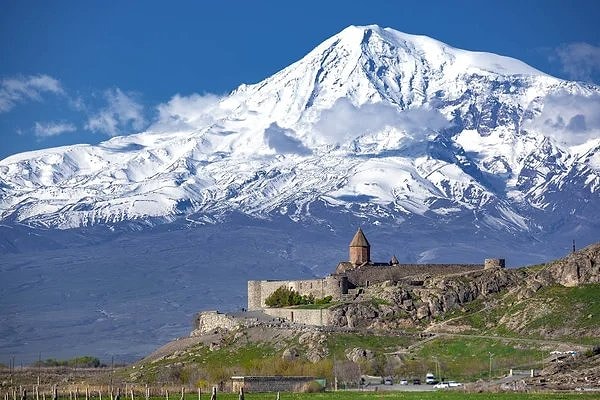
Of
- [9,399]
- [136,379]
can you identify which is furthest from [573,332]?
[9,399]

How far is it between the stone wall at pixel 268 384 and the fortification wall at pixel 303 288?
23.2 meters

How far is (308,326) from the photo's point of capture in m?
85.8

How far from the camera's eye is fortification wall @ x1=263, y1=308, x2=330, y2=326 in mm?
87938

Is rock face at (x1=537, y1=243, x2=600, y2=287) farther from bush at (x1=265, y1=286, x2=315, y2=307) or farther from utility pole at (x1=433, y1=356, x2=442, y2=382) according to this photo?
bush at (x1=265, y1=286, x2=315, y2=307)

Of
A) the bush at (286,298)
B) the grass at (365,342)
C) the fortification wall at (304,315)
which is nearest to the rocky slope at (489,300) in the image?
the fortification wall at (304,315)

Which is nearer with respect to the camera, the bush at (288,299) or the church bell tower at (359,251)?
the bush at (288,299)

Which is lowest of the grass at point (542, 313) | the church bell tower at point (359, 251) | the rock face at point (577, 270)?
the grass at point (542, 313)

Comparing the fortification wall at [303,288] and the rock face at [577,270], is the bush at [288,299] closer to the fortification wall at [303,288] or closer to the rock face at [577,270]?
the fortification wall at [303,288]

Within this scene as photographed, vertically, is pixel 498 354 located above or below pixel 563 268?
below

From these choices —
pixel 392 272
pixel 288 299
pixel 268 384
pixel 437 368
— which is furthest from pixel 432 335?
pixel 268 384

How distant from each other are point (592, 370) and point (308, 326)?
83.8 feet

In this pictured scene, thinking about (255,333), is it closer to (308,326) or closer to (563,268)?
(308,326)

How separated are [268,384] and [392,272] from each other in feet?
93.6

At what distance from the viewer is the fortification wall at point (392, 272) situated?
95.6m
